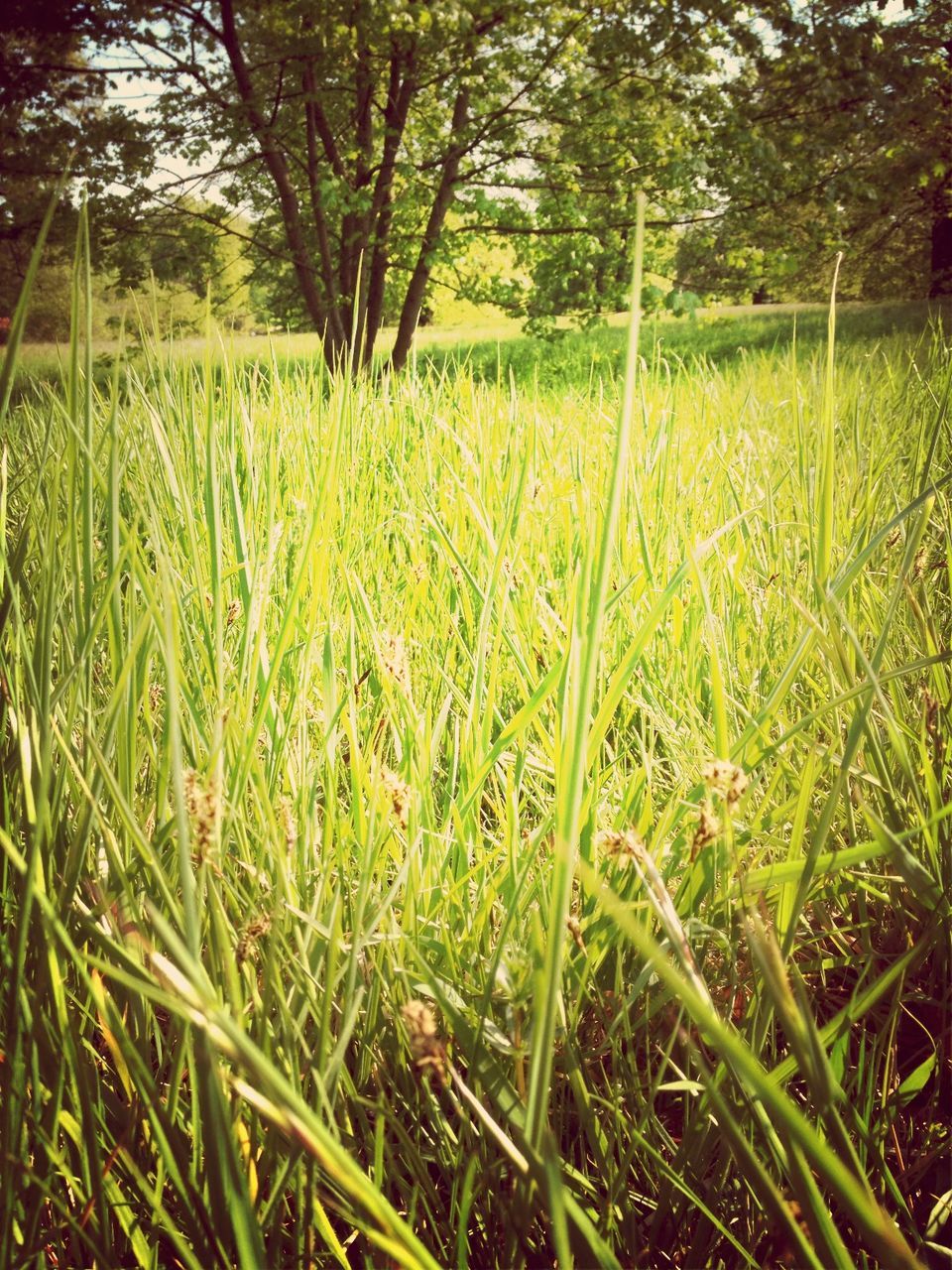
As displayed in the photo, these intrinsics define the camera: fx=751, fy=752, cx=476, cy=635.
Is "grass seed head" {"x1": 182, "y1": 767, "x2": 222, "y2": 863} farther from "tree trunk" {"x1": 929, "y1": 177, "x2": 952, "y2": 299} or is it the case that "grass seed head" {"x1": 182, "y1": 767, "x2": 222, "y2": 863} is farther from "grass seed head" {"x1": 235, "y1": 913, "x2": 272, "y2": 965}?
"tree trunk" {"x1": 929, "y1": 177, "x2": 952, "y2": 299}

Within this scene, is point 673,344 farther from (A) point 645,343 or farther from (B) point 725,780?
(B) point 725,780

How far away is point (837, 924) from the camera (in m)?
0.69

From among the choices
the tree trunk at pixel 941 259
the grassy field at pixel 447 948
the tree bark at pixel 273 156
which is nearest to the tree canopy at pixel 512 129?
the tree bark at pixel 273 156

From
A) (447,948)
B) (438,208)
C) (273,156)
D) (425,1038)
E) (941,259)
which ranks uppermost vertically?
(941,259)

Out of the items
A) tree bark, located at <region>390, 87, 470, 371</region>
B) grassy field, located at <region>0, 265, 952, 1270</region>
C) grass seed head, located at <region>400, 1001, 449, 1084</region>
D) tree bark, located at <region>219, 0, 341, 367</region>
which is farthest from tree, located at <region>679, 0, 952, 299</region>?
grass seed head, located at <region>400, 1001, 449, 1084</region>

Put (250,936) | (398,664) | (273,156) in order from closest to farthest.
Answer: (250,936)
(398,664)
(273,156)

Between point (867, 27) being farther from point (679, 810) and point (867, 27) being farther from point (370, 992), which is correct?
point (370, 992)

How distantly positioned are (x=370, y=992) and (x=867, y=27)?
634cm

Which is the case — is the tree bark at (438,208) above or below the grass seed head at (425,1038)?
above

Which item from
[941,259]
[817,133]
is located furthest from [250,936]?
[941,259]

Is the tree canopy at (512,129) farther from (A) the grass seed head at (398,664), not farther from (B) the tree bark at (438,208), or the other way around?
(A) the grass seed head at (398,664)

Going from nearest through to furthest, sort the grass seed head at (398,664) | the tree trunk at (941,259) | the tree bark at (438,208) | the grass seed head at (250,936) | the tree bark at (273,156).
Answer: the grass seed head at (250,936)
the grass seed head at (398,664)
the tree bark at (273,156)
the tree bark at (438,208)
the tree trunk at (941,259)

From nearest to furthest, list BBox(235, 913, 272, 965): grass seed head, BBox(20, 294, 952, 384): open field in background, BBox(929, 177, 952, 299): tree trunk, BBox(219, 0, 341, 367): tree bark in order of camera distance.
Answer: BBox(235, 913, 272, 965): grass seed head → BBox(219, 0, 341, 367): tree bark → BBox(20, 294, 952, 384): open field in background → BBox(929, 177, 952, 299): tree trunk

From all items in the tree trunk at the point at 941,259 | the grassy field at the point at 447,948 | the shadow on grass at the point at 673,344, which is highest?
the tree trunk at the point at 941,259
